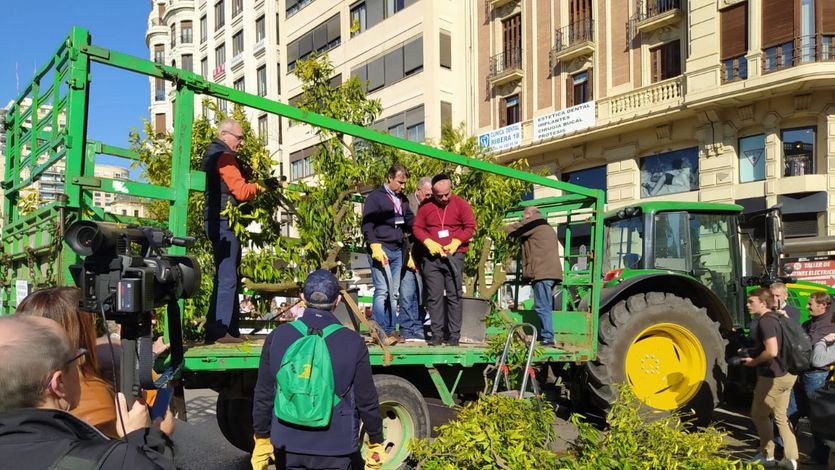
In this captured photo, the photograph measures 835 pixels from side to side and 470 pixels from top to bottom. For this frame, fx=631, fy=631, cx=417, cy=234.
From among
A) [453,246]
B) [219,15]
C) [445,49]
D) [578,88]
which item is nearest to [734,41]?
[578,88]

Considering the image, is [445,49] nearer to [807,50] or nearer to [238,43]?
[807,50]

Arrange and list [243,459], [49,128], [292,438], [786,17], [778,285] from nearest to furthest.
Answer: [292,438] < [49,128] < [243,459] < [778,285] < [786,17]

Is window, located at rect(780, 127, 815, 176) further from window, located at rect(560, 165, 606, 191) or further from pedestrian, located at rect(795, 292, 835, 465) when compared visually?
pedestrian, located at rect(795, 292, 835, 465)

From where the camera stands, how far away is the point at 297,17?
31766 millimetres

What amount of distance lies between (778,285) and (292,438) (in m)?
5.38

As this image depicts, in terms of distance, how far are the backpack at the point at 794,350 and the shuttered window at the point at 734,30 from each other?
46.3 ft

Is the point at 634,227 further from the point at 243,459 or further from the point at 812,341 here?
the point at 243,459

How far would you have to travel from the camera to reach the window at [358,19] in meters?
27.2

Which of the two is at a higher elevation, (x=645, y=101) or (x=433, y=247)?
(x=645, y=101)

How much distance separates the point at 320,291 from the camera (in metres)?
3.52

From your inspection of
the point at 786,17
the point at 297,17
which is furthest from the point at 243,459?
the point at 297,17

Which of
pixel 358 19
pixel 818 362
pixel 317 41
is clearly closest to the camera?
pixel 818 362

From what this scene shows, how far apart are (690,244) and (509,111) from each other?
1711cm

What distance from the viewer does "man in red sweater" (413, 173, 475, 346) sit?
223 inches
